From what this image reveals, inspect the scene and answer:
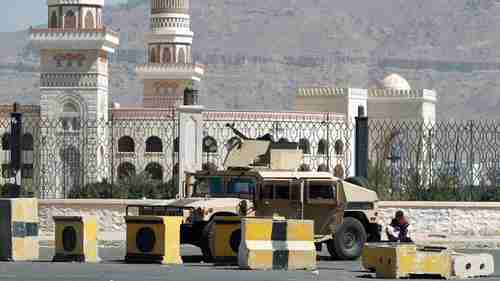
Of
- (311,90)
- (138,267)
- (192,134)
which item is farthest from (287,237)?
(311,90)

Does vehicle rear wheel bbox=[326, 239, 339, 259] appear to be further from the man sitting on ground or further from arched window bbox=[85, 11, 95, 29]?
arched window bbox=[85, 11, 95, 29]

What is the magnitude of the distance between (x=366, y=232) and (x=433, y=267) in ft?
12.5

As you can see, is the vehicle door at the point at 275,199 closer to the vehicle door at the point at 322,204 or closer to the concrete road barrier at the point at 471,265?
the vehicle door at the point at 322,204

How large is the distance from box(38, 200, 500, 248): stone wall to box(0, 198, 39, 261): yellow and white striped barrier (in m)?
4.99

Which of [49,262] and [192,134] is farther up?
[192,134]

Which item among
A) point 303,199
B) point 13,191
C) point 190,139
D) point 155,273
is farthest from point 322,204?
point 13,191

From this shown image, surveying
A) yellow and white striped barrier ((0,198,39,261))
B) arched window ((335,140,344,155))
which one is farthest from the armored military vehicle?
arched window ((335,140,344,155))

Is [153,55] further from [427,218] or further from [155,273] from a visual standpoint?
[155,273]

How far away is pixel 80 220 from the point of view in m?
22.9

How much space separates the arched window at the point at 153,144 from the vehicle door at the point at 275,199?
45.7m

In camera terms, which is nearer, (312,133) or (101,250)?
(101,250)

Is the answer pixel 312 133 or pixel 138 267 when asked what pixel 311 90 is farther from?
pixel 138 267

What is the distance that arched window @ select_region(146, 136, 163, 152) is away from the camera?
69.9 m

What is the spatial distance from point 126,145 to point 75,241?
4731cm
